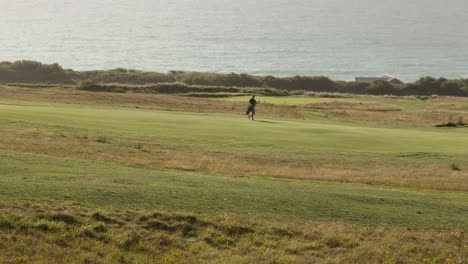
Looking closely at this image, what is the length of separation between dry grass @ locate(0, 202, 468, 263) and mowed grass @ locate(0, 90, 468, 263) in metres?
0.02

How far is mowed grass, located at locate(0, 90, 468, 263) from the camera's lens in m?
12.9

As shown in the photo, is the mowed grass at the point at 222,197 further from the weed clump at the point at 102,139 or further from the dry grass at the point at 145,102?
the dry grass at the point at 145,102

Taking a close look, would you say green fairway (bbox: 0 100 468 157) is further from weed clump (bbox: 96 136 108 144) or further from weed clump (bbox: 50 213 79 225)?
weed clump (bbox: 50 213 79 225)

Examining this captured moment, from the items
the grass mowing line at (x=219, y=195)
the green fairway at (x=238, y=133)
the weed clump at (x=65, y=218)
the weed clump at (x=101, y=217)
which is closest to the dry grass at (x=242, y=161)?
the green fairway at (x=238, y=133)

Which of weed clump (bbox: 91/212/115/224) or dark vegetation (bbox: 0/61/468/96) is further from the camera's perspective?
dark vegetation (bbox: 0/61/468/96)

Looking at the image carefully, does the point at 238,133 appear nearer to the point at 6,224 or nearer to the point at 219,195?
the point at 219,195

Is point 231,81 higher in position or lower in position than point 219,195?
higher

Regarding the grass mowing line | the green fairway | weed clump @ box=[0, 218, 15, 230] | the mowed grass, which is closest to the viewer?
weed clump @ box=[0, 218, 15, 230]

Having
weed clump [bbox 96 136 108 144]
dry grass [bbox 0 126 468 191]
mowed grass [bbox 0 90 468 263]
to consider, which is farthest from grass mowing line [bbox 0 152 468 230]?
weed clump [bbox 96 136 108 144]

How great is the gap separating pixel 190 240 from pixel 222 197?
138 inches

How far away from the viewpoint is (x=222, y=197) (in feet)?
55.2

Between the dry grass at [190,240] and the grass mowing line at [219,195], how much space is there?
0.86 m

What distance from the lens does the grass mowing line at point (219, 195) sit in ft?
50.7

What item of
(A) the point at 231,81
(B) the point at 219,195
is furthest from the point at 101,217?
(A) the point at 231,81
